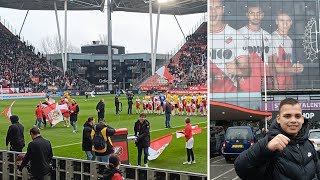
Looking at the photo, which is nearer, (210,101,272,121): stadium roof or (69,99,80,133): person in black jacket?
(69,99,80,133): person in black jacket

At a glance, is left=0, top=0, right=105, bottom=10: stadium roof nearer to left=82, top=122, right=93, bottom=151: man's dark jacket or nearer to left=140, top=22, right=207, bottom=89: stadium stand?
left=140, top=22, right=207, bottom=89: stadium stand

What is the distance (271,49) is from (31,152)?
135 ft

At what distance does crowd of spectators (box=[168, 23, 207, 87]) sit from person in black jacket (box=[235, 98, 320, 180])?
14.1 ft

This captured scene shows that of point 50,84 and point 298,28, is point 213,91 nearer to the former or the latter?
point 298,28

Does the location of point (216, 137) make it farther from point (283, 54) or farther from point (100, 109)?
point (283, 54)

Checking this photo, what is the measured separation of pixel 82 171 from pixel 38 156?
4.61ft

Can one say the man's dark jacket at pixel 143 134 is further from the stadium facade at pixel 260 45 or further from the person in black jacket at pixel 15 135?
the stadium facade at pixel 260 45

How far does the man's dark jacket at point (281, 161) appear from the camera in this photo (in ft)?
6.37

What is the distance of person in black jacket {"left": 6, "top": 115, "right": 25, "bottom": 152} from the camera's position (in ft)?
29.3

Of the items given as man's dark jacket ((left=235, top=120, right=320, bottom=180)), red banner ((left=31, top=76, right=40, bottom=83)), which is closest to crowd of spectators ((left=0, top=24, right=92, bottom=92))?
red banner ((left=31, top=76, right=40, bottom=83))

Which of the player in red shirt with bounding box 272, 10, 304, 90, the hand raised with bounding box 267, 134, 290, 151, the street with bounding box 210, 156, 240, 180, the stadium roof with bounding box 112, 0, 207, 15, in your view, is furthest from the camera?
the player in red shirt with bounding box 272, 10, 304, 90

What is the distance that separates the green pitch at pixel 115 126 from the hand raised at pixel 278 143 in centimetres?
452

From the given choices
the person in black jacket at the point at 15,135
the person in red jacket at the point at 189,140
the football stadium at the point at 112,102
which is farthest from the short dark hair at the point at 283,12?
the person in red jacket at the point at 189,140

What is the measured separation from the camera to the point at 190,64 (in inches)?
271
